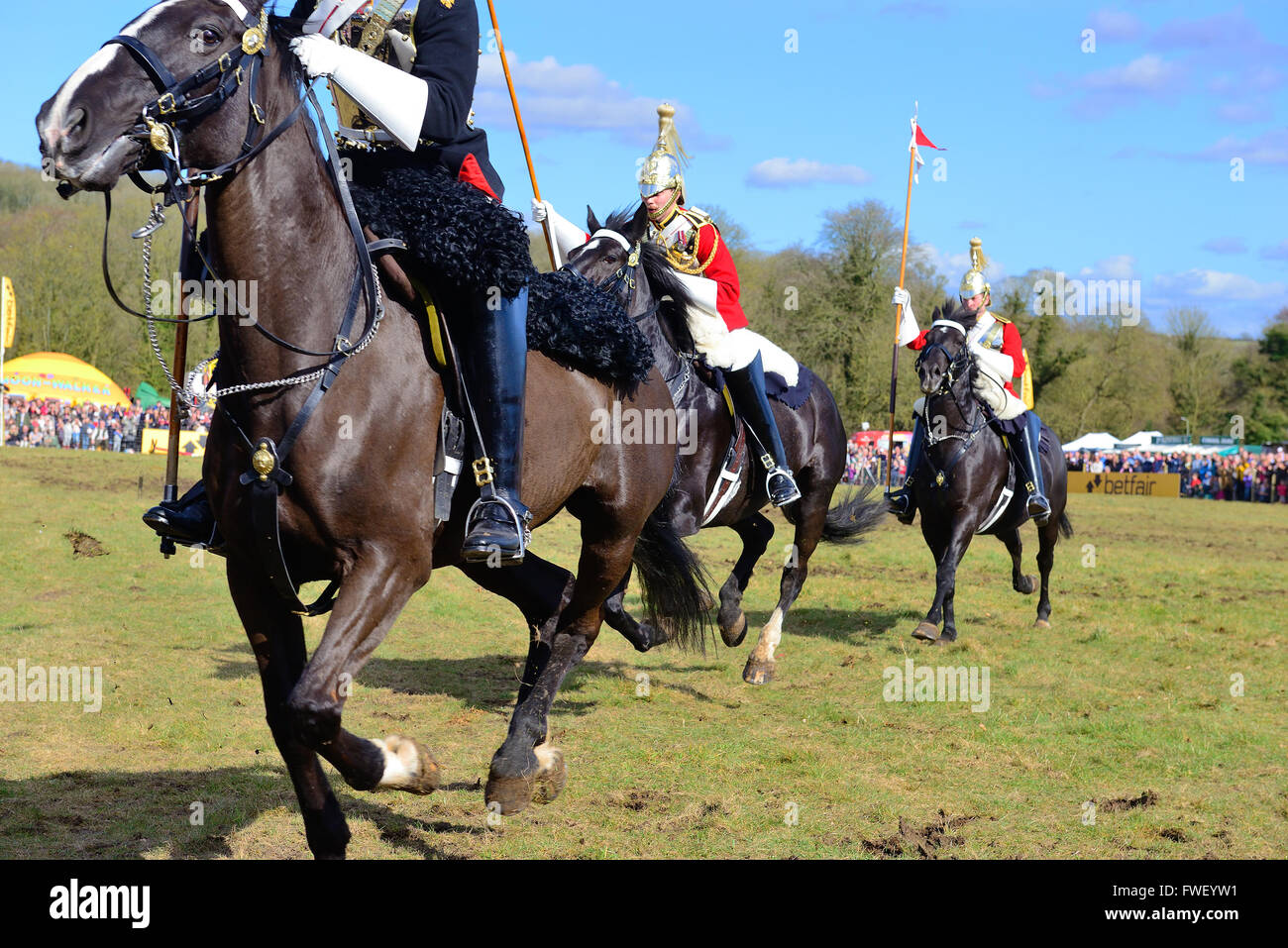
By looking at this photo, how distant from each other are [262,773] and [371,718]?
4.59ft

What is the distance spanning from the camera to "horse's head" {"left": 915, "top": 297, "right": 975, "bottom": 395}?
11.7 metres

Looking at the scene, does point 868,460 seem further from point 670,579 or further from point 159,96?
point 159,96

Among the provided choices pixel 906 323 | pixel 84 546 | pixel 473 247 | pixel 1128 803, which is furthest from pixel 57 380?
pixel 1128 803

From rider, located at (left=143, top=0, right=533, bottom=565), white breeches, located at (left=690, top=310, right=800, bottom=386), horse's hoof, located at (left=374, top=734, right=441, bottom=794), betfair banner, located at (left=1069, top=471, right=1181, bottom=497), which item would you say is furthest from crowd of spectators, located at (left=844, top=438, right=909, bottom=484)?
horse's hoof, located at (left=374, top=734, right=441, bottom=794)

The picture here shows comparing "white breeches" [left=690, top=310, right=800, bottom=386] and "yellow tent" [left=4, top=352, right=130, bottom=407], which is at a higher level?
"yellow tent" [left=4, top=352, right=130, bottom=407]

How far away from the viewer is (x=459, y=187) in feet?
15.0

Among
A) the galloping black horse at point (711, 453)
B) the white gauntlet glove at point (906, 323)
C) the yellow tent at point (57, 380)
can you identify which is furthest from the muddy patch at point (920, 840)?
the yellow tent at point (57, 380)

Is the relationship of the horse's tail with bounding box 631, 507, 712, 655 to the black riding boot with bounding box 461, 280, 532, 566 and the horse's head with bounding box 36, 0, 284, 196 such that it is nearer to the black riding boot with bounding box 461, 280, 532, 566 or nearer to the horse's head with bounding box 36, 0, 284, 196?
the black riding boot with bounding box 461, 280, 532, 566

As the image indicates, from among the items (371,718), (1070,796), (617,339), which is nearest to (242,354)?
(617,339)

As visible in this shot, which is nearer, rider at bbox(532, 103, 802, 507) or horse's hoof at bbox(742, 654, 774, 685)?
rider at bbox(532, 103, 802, 507)

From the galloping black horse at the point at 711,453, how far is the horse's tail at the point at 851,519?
21 millimetres

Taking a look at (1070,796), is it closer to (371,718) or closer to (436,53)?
(371,718)

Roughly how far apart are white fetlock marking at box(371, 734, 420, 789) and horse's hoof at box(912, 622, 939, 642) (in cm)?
731

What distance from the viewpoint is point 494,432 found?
14.4 feet
